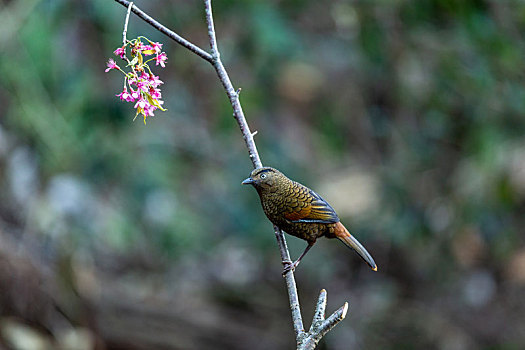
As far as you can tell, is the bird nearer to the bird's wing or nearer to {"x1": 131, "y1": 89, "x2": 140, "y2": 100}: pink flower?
the bird's wing

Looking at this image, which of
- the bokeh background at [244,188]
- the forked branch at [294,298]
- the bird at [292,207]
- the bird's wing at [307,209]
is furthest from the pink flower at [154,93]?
the bokeh background at [244,188]

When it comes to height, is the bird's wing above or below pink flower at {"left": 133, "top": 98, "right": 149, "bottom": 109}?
above

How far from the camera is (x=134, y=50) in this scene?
1381 mm

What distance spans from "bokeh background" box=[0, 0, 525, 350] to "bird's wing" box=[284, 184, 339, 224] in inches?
127

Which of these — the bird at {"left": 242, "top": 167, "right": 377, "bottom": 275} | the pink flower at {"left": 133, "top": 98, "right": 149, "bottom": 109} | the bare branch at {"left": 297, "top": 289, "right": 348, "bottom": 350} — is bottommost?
the bare branch at {"left": 297, "top": 289, "right": 348, "bottom": 350}

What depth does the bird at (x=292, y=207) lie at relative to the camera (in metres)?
1.67

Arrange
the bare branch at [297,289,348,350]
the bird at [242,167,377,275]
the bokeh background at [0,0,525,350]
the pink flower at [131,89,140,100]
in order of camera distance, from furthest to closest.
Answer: the bokeh background at [0,0,525,350], the bird at [242,167,377,275], the pink flower at [131,89,140,100], the bare branch at [297,289,348,350]

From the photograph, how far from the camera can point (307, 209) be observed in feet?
5.62

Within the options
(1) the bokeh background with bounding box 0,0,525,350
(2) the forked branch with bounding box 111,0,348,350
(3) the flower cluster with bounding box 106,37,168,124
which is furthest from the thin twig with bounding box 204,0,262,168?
(1) the bokeh background with bounding box 0,0,525,350

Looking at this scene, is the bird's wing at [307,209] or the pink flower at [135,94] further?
the bird's wing at [307,209]

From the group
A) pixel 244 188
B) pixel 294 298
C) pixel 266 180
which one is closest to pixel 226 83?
pixel 266 180

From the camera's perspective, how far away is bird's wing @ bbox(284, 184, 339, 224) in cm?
168

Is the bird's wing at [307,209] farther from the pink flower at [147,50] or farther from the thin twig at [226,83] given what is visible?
the pink flower at [147,50]

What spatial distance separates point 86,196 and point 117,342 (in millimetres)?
1329
